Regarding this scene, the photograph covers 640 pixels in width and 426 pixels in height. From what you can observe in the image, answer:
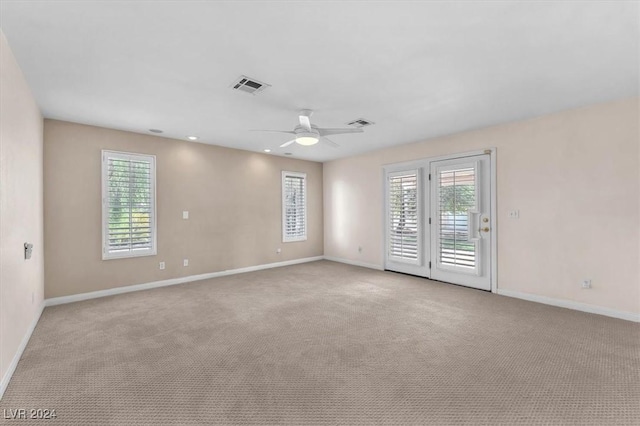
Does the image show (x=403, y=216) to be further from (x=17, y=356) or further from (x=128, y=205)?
(x=17, y=356)

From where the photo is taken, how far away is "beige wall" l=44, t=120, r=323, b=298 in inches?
165

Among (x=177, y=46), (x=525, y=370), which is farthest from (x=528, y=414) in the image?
(x=177, y=46)

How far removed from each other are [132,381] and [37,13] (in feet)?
8.72

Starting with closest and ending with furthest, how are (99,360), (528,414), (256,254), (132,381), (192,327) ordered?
(528,414) → (132,381) → (99,360) → (192,327) → (256,254)

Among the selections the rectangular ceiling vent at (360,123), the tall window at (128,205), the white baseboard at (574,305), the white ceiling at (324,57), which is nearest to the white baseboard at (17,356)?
the tall window at (128,205)

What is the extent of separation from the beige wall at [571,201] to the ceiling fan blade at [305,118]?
2745 millimetres

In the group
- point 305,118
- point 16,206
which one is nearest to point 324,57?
point 305,118

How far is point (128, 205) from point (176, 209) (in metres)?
0.74

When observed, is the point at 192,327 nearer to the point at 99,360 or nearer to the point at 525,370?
the point at 99,360

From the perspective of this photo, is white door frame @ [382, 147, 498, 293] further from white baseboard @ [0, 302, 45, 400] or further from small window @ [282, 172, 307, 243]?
white baseboard @ [0, 302, 45, 400]

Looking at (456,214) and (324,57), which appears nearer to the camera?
(324,57)

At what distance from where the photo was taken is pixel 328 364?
8.20ft

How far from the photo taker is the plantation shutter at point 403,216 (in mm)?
5671

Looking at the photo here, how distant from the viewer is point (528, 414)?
6.15 ft
